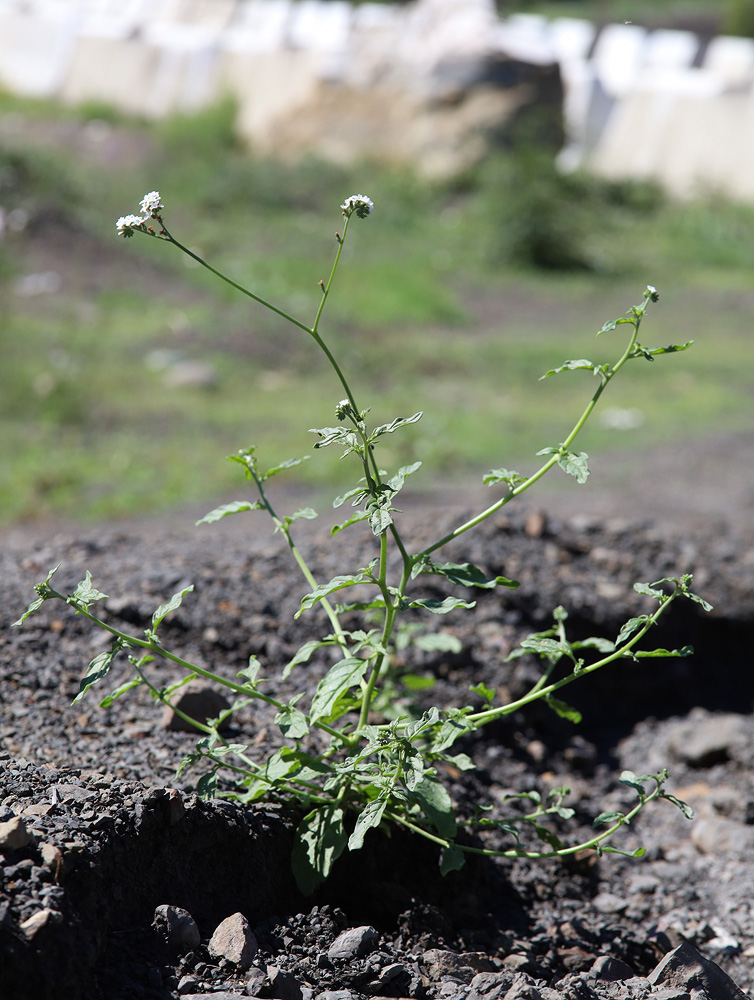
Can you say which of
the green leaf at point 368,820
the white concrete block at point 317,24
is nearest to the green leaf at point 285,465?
the green leaf at point 368,820

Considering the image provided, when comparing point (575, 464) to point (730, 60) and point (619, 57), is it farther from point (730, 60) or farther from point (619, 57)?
point (619, 57)

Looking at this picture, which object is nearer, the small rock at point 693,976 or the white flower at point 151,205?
the white flower at point 151,205

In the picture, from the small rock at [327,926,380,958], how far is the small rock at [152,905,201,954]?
25cm

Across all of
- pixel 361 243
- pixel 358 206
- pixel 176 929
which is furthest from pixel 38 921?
pixel 361 243

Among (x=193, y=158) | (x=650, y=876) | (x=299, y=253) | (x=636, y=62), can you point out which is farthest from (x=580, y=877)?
(x=636, y=62)

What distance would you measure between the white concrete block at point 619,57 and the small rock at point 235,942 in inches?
606

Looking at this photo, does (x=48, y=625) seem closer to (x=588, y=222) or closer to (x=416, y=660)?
(x=416, y=660)

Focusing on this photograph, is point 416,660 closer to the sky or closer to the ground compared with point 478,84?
closer to the ground

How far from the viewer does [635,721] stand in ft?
10.5

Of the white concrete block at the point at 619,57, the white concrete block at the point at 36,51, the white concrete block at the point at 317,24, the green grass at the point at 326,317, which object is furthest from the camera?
the white concrete block at the point at 36,51

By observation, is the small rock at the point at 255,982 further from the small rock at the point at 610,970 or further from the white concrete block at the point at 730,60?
the white concrete block at the point at 730,60

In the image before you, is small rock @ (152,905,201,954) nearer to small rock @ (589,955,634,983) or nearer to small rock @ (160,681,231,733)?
small rock @ (160,681,231,733)

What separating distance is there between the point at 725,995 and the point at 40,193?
11.1m

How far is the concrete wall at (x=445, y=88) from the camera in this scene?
12812mm
